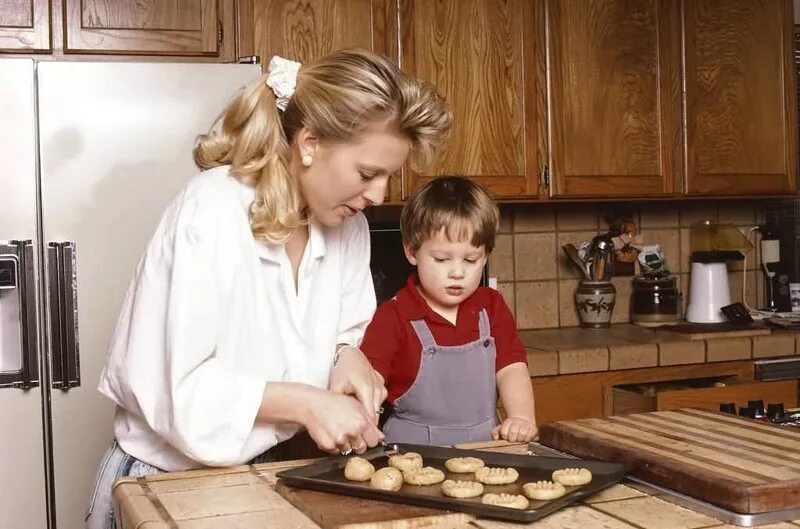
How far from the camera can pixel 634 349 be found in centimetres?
286

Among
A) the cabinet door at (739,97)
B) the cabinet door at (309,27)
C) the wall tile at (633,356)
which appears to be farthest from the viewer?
the cabinet door at (739,97)

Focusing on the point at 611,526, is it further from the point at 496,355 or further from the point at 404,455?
the point at 496,355

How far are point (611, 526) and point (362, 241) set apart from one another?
0.90 m

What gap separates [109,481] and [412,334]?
0.71 m

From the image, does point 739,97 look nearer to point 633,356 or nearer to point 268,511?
point 633,356

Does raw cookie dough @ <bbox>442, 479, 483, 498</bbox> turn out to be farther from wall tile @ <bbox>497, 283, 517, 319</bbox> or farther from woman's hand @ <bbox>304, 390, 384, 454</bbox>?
wall tile @ <bbox>497, 283, 517, 319</bbox>

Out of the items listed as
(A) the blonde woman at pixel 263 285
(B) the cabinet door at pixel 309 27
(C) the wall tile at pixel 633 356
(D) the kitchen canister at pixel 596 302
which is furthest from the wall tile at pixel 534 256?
(A) the blonde woman at pixel 263 285

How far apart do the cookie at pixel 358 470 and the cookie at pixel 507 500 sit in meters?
0.18

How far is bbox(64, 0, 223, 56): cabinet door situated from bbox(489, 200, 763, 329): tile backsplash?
3.94 feet

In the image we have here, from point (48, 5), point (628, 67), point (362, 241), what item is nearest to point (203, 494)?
point (362, 241)

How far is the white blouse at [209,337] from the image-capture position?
134cm

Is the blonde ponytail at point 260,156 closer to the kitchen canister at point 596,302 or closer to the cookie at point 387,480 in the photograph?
the cookie at point 387,480

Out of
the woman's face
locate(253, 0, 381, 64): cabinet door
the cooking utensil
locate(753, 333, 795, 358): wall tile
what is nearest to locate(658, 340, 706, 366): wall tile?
locate(753, 333, 795, 358): wall tile

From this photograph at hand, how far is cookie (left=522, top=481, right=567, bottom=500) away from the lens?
3.57 ft
